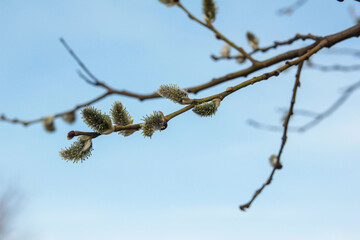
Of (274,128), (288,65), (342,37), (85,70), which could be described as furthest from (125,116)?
(274,128)

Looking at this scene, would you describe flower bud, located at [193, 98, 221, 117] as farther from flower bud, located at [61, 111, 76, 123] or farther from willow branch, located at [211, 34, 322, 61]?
willow branch, located at [211, 34, 322, 61]

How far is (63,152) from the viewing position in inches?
52.5

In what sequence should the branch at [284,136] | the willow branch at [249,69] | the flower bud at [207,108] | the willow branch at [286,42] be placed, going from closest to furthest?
the willow branch at [249,69]
the flower bud at [207,108]
the branch at [284,136]
the willow branch at [286,42]

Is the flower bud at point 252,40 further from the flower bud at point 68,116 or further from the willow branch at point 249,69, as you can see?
the flower bud at point 68,116

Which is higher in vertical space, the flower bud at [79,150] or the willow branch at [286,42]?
the willow branch at [286,42]

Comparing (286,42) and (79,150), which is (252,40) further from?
(79,150)

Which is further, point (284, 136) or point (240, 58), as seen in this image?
point (240, 58)

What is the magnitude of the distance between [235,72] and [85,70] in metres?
0.58

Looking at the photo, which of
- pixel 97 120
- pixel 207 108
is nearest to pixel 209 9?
pixel 207 108

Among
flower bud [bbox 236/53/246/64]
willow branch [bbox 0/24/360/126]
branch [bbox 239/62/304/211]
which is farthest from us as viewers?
flower bud [bbox 236/53/246/64]

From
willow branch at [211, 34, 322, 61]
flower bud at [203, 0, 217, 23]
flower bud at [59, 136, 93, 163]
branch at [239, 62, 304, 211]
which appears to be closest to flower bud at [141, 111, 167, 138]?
flower bud at [59, 136, 93, 163]

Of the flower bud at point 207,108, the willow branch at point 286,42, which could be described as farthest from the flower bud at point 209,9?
the willow branch at point 286,42

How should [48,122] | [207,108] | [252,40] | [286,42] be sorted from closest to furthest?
[48,122]
[207,108]
[286,42]
[252,40]

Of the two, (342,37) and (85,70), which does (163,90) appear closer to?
(85,70)
